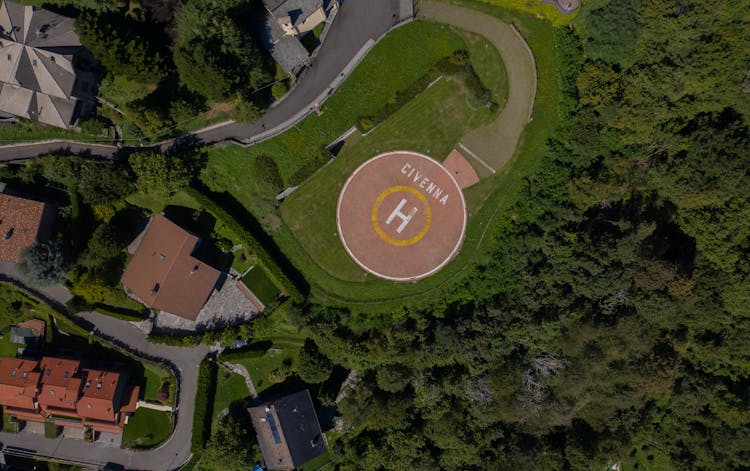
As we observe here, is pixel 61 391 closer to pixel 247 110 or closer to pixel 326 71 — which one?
pixel 247 110

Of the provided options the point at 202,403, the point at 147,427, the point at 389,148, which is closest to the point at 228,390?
the point at 202,403

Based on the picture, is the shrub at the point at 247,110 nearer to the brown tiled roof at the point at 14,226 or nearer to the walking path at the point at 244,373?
the brown tiled roof at the point at 14,226

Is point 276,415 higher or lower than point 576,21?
lower

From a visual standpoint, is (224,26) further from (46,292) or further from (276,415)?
(276,415)

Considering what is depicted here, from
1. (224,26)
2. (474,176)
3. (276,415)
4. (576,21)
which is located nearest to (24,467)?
(276,415)

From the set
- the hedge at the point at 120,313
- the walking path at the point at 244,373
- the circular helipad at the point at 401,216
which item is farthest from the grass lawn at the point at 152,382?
the circular helipad at the point at 401,216

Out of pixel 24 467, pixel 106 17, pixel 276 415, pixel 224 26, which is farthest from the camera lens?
pixel 24 467

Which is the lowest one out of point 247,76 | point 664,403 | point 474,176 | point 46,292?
point 664,403

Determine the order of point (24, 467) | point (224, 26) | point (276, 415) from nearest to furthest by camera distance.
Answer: point (224, 26)
point (276, 415)
point (24, 467)

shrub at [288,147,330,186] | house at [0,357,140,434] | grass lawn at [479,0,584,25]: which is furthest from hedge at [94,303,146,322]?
grass lawn at [479,0,584,25]

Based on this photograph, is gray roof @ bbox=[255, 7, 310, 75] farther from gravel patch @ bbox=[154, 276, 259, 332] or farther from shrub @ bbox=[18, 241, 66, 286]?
shrub @ bbox=[18, 241, 66, 286]
